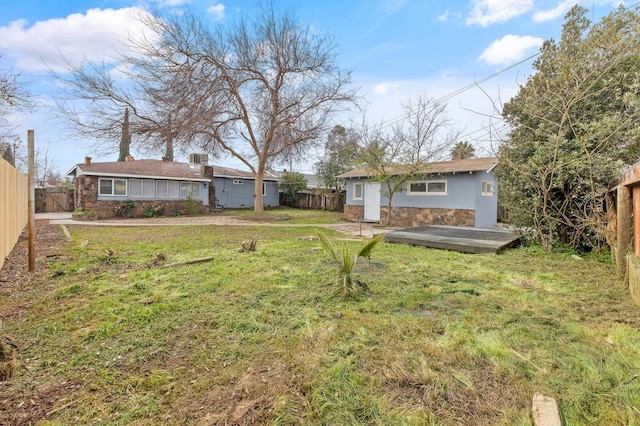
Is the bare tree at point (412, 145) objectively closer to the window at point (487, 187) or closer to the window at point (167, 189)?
the window at point (487, 187)

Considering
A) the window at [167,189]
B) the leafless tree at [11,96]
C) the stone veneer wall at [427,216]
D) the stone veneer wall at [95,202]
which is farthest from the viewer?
the window at [167,189]

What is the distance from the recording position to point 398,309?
3387 millimetres

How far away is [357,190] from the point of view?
52.3ft

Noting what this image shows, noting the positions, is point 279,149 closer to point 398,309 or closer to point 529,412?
point 398,309

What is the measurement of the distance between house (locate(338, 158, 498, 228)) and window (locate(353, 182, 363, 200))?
1.68 ft

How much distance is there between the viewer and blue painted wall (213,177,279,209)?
2167cm

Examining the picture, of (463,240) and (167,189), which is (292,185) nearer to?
(167,189)

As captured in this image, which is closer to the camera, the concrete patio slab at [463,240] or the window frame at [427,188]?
the concrete patio slab at [463,240]

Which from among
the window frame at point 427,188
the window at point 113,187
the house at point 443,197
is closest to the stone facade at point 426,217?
the house at point 443,197

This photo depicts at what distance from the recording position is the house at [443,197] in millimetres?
11953

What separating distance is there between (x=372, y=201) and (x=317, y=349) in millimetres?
12891

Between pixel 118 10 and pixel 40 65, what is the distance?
2.94 m

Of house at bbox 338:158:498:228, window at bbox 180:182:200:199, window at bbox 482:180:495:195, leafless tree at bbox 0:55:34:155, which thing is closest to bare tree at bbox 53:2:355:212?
leafless tree at bbox 0:55:34:155

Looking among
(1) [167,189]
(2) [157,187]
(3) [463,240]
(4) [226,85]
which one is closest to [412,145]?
(3) [463,240]
